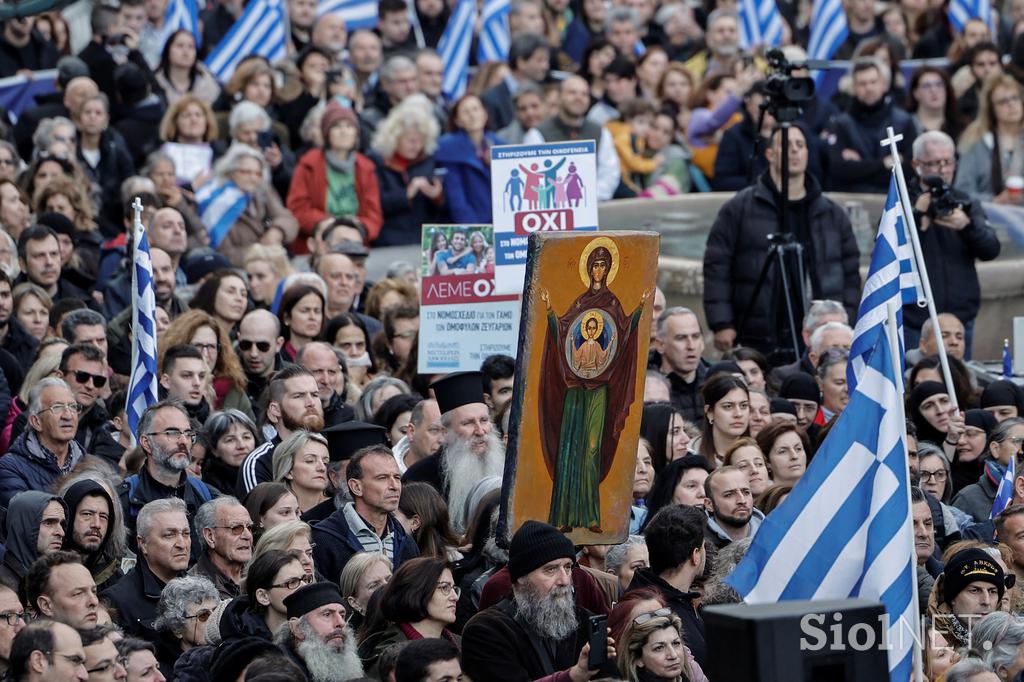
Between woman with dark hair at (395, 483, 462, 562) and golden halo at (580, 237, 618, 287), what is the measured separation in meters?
1.71

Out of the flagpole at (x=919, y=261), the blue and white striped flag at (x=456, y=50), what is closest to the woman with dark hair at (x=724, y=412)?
the flagpole at (x=919, y=261)

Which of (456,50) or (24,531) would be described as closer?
(24,531)

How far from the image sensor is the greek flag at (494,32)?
81.6 ft

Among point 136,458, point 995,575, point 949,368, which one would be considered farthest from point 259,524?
point 949,368

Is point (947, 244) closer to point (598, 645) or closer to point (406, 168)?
point (406, 168)

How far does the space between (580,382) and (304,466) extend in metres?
2.04

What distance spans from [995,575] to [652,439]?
255 cm

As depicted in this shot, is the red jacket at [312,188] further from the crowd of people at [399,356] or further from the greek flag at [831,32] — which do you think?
the greek flag at [831,32]

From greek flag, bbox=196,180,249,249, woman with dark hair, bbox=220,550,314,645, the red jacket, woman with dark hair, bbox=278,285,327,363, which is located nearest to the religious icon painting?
woman with dark hair, bbox=220,550,314,645

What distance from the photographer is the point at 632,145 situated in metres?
22.4

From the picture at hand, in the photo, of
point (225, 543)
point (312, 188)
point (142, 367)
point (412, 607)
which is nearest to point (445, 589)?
point (412, 607)

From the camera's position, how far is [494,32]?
24953mm

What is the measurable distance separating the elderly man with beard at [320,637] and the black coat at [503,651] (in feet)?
1.59

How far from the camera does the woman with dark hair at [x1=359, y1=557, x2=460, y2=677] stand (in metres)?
10.5
